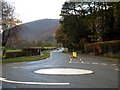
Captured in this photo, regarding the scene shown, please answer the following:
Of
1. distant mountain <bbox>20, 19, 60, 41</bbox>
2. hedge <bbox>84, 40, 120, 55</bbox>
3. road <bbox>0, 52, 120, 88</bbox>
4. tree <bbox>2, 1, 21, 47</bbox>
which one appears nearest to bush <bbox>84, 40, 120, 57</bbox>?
hedge <bbox>84, 40, 120, 55</bbox>

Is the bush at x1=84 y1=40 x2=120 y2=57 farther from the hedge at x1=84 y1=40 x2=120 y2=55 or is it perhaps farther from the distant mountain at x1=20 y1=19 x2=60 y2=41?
the distant mountain at x1=20 y1=19 x2=60 y2=41

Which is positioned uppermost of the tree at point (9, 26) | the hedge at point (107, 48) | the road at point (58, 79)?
the tree at point (9, 26)

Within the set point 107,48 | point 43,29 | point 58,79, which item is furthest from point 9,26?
point 43,29

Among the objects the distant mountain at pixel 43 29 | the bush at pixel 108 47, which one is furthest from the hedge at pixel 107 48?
the distant mountain at pixel 43 29

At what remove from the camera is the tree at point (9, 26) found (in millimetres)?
37675

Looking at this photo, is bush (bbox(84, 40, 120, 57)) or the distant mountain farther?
the distant mountain

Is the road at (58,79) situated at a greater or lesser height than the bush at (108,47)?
lesser

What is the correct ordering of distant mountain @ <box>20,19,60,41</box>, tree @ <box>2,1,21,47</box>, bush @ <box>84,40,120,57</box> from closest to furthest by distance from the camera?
bush @ <box>84,40,120,57</box> < tree @ <box>2,1,21,47</box> < distant mountain @ <box>20,19,60,41</box>

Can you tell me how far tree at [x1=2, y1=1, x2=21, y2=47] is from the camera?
124 feet

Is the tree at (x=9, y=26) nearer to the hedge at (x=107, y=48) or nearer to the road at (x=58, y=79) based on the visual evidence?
the hedge at (x=107, y=48)

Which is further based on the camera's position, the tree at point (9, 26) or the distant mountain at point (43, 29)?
the distant mountain at point (43, 29)

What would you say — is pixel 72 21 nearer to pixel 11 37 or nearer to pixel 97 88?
pixel 11 37

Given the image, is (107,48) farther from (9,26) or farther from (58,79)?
A: (58,79)

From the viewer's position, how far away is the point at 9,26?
39219 mm
